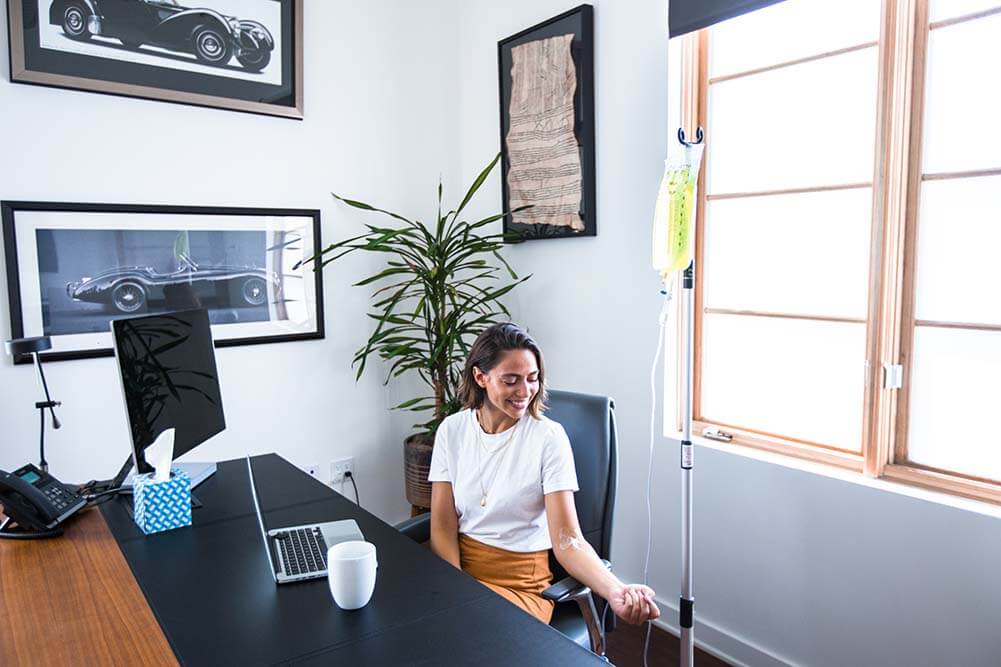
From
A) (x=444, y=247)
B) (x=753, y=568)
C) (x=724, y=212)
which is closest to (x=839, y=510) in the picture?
(x=753, y=568)

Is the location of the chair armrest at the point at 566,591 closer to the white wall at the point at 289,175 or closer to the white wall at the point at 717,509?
the white wall at the point at 717,509

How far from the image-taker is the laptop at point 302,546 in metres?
1.34

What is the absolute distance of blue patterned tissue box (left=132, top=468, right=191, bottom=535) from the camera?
1.54 m

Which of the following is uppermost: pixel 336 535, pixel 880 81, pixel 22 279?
pixel 880 81

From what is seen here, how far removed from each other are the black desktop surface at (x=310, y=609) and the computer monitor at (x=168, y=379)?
0.77ft

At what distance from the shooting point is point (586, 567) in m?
1.60

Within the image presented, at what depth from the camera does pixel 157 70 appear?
2555 millimetres

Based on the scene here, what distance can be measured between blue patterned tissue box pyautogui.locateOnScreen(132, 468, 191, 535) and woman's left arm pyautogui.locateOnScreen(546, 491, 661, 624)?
0.86m

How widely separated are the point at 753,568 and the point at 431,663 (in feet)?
5.09

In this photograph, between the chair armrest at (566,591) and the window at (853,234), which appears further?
the window at (853,234)

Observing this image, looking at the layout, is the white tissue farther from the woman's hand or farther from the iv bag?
the iv bag

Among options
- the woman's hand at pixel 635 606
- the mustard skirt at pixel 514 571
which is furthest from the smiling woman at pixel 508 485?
the woman's hand at pixel 635 606

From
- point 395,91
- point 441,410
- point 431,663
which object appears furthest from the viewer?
point 395,91

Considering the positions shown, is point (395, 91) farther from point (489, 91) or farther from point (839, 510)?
point (839, 510)
